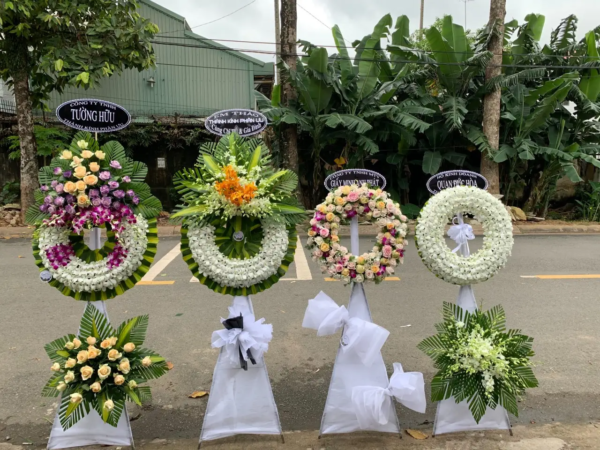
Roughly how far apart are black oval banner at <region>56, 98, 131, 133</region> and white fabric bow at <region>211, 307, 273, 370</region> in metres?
3.74

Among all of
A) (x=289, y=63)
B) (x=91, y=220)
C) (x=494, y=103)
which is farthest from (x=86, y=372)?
(x=494, y=103)

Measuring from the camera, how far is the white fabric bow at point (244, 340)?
2.71 m

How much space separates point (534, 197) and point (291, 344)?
1044 centimetres

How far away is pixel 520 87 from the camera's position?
1148 centimetres

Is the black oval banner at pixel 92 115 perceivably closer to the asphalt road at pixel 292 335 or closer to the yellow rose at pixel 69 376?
the asphalt road at pixel 292 335

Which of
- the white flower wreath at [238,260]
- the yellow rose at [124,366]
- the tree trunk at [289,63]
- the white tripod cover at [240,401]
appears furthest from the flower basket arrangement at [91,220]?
the tree trunk at [289,63]

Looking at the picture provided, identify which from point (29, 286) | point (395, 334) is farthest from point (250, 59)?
point (395, 334)

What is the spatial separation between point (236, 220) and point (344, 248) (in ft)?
2.23

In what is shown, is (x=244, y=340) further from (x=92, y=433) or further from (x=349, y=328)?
(x=92, y=433)

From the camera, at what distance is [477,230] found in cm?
1064

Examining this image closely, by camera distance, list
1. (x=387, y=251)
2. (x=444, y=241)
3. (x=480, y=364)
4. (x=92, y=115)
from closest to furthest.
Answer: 1. (x=480, y=364)
2. (x=387, y=251)
3. (x=444, y=241)
4. (x=92, y=115)

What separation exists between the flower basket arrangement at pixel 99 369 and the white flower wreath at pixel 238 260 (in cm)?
59

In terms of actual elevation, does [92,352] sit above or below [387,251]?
below

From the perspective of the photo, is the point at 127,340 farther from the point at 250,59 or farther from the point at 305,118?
the point at 250,59
